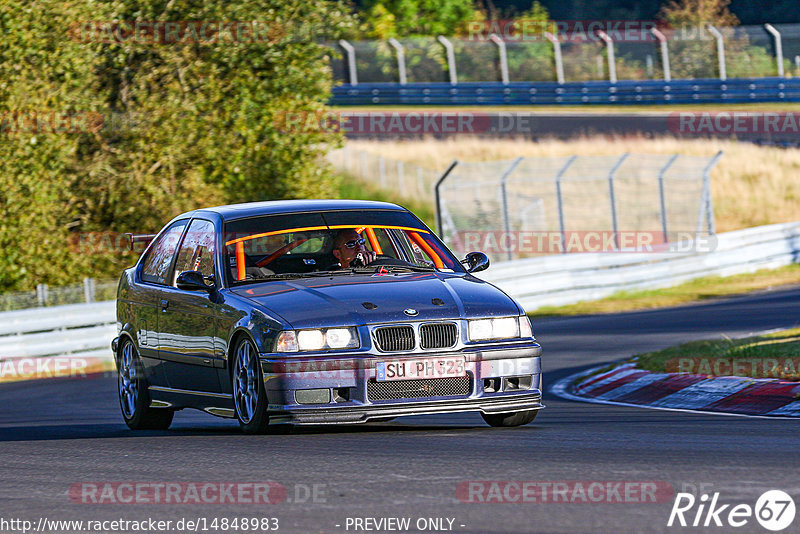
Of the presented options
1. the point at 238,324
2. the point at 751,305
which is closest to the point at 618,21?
the point at 751,305

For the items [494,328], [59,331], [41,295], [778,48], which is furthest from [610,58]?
[494,328]

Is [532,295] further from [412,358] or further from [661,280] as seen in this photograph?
[412,358]

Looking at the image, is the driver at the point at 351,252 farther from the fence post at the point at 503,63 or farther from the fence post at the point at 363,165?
the fence post at the point at 503,63

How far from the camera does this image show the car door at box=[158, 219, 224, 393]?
31.5 ft

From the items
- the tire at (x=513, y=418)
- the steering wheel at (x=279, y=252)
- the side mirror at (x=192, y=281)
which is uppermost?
the steering wheel at (x=279, y=252)

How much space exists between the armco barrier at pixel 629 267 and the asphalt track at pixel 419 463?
12.2 metres

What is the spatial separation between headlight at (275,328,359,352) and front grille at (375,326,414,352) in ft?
0.49

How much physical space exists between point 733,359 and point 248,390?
5.02 m

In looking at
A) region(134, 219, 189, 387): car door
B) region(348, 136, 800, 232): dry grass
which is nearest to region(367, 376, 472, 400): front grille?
region(134, 219, 189, 387): car door

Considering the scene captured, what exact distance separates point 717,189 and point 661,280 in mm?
12055

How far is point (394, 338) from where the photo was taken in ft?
28.3

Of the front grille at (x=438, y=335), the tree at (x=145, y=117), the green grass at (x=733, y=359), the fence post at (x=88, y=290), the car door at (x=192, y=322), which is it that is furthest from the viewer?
the tree at (x=145, y=117)

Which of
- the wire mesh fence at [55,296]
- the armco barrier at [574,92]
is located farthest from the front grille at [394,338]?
the armco barrier at [574,92]

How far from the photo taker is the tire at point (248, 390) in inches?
348
